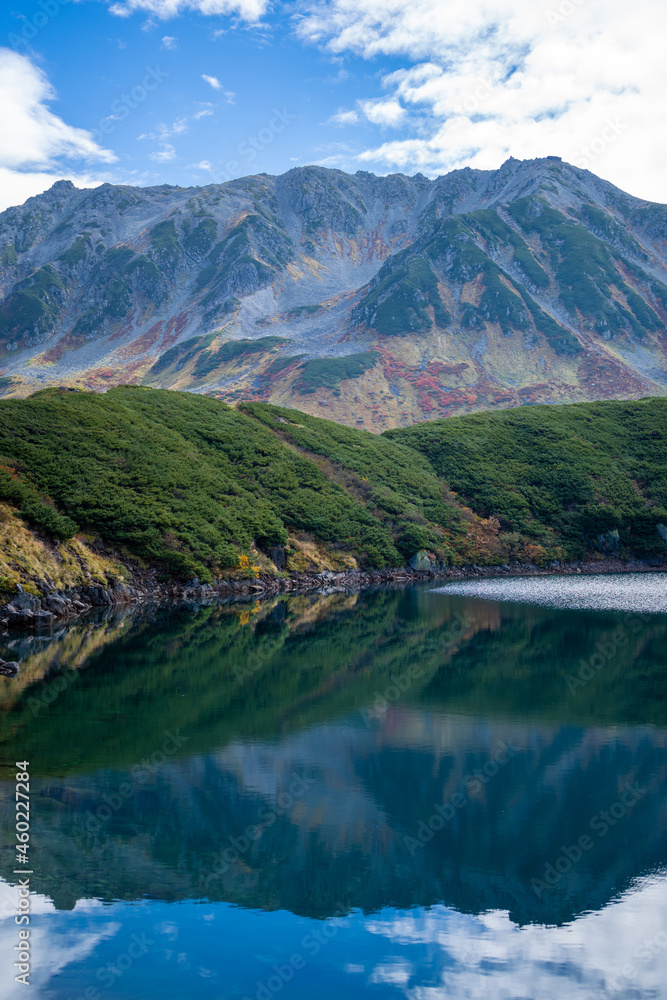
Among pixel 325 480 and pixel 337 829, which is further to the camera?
pixel 325 480

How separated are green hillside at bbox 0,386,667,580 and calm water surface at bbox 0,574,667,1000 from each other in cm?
1861

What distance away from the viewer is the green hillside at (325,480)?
4306 centimetres

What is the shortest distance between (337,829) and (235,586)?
1375 inches

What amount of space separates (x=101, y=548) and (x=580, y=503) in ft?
151

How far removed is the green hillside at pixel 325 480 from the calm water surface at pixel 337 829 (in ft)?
61.0

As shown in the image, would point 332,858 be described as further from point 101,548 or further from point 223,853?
point 101,548

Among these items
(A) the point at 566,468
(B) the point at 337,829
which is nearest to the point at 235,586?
(B) the point at 337,829

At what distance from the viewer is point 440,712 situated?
2067 cm

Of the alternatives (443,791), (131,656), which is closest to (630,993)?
(443,791)

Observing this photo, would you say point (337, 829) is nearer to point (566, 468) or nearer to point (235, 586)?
point (235, 586)

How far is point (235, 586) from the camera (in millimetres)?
46938

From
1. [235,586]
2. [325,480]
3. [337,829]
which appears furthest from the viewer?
[325,480]

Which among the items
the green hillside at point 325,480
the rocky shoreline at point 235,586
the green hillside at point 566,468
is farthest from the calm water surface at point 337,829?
the green hillside at point 566,468

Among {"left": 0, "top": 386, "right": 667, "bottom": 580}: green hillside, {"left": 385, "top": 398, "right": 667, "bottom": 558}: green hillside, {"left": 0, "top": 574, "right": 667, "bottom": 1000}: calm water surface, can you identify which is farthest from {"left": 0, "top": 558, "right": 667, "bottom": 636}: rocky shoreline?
{"left": 0, "top": 574, "right": 667, "bottom": 1000}: calm water surface
